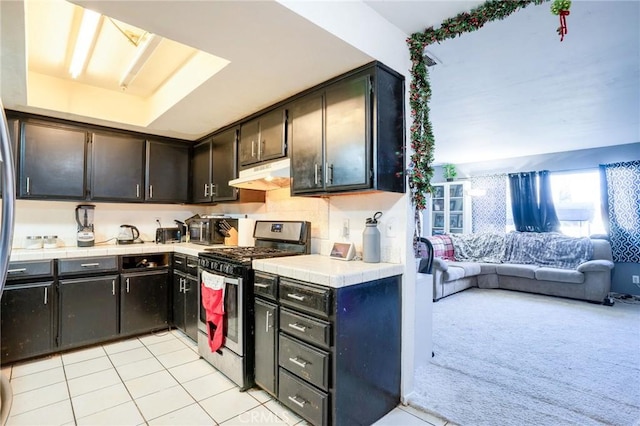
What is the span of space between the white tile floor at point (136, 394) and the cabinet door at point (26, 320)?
5.0 inches

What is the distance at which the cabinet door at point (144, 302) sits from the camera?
10.6ft

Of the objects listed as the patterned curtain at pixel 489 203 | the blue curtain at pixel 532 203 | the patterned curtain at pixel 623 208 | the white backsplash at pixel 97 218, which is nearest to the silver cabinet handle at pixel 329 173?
the white backsplash at pixel 97 218

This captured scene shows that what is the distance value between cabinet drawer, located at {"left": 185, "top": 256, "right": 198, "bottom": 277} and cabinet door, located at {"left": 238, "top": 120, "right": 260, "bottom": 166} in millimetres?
1077

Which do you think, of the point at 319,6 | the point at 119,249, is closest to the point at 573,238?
the point at 319,6

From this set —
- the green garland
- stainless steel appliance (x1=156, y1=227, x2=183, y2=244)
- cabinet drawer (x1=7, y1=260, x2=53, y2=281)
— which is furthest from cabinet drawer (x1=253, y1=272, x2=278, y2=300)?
stainless steel appliance (x1=156, y1=227, x2=183, y2=244)

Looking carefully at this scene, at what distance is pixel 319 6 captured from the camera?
1.68m

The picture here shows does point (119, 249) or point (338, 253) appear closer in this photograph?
point (338, 253)

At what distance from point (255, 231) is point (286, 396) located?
1.67 metres

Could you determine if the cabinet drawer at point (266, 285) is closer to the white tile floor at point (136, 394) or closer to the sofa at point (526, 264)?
the white tile floor at point (136, 394)

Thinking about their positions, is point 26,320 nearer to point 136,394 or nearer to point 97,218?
point 97,218

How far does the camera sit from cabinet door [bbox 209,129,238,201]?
11.1 feet

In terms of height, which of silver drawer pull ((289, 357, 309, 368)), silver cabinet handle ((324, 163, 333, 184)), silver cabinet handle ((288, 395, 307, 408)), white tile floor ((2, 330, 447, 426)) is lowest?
white tile floor ((2, 330, 447, 426))

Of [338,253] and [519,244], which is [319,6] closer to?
[338,253]

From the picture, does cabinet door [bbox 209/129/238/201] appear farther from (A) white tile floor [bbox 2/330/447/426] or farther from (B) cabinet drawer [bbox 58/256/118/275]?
(A) white tile floor [bbox 2/330/447/426]
